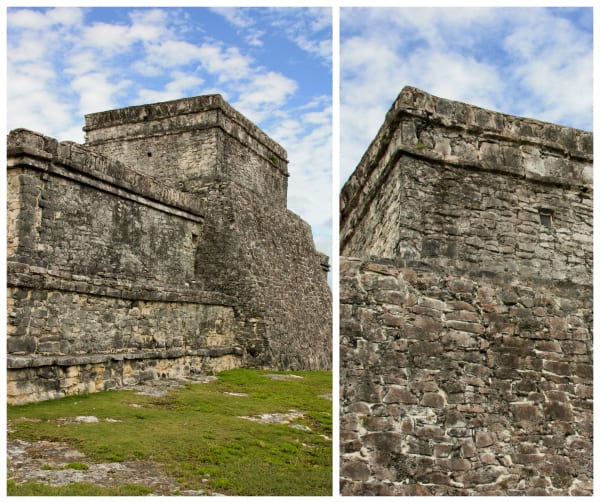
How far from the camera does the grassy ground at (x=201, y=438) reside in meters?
5.39

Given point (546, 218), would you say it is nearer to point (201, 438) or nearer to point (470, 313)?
point (470, 313)

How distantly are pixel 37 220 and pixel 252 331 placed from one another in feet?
18.1

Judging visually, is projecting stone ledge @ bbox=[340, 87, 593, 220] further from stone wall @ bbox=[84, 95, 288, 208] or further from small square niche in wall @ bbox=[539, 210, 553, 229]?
stone wall @ bbox=[84, 95, 288, 208]

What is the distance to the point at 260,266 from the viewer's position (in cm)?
1538

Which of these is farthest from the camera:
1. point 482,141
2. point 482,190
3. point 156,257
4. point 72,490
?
point 156,257

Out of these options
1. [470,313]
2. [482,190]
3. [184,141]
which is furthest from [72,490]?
[184,141]

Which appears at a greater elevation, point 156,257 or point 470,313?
point 156,257

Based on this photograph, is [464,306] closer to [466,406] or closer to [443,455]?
[466,406]

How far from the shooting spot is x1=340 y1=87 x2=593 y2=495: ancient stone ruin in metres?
5.11

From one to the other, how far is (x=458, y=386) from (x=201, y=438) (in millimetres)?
3083

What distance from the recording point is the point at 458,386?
5.35 m

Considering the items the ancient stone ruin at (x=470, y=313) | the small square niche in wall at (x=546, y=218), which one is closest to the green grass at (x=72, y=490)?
the ancient stone ruin at (x=470, y=313)

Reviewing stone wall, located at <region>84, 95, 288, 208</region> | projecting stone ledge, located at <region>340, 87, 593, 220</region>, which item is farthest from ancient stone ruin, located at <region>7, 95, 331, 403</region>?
projecting stone ledge, located at <region>340, 87, 593, 220</region>

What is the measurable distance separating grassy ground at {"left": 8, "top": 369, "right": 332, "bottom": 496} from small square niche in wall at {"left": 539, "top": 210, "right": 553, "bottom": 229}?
11.4ft
